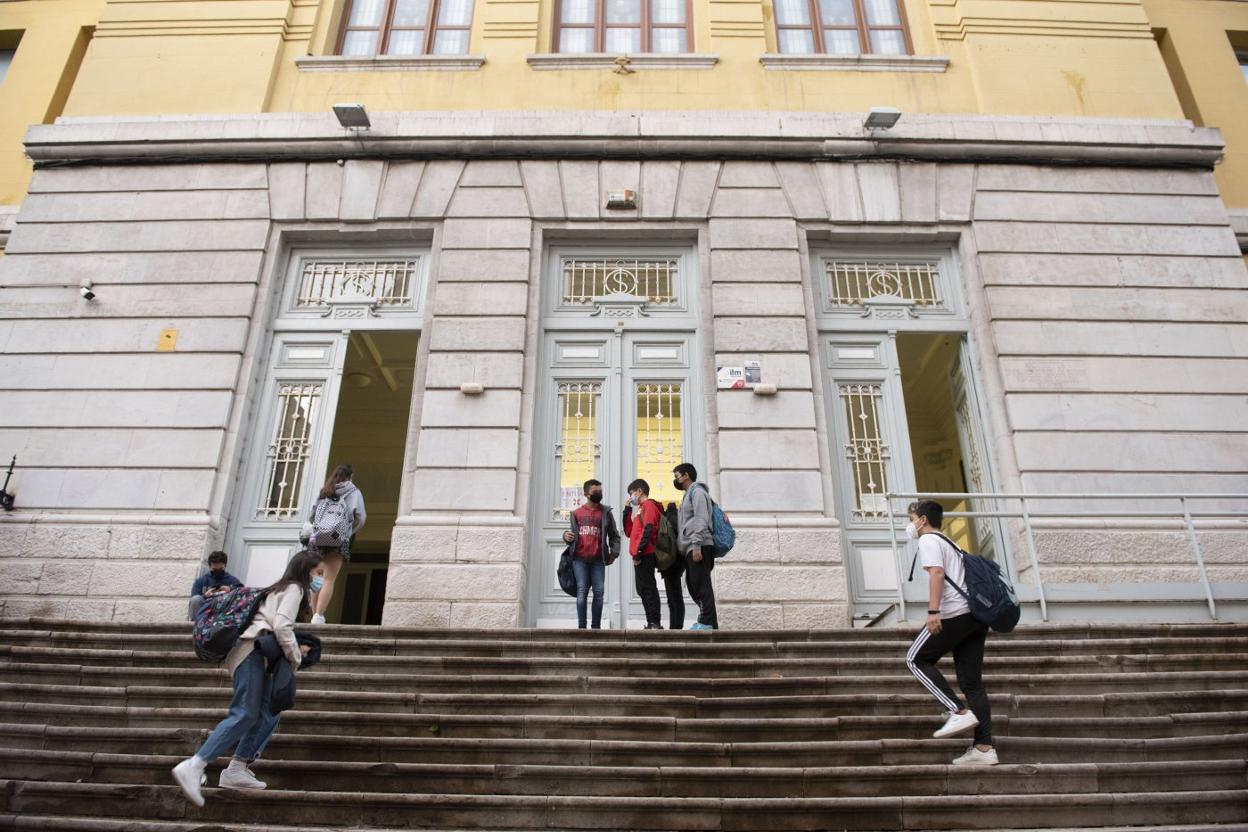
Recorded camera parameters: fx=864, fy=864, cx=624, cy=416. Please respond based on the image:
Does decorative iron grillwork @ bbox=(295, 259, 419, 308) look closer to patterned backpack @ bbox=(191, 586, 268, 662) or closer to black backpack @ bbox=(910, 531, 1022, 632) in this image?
patterned backpack @ bbox=(191, 586, 268, 662)

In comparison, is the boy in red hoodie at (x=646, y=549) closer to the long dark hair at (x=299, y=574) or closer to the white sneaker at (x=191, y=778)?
the long dark hair at (x=299, y=574)

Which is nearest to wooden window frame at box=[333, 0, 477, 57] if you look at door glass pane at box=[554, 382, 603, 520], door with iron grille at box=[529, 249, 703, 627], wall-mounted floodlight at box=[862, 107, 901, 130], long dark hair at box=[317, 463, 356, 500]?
door with iron grille at box=[529, 249, 703, 627]

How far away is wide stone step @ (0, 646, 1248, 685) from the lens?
6.11 meters

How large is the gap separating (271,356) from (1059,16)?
11310 mm

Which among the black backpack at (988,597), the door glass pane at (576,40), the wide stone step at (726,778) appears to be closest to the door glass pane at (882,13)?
the door glass pane at (576,40)

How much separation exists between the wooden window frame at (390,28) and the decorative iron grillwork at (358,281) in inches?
131

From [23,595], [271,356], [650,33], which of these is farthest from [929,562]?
[650,33]

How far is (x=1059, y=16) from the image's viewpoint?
38.8ft

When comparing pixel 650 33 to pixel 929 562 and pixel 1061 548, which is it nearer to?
pixel 1061 548

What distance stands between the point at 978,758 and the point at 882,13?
35.7ft

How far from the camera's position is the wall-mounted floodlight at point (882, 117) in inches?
411

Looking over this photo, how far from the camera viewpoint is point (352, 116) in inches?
416

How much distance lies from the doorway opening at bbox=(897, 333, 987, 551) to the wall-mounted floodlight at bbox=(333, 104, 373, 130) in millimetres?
7188

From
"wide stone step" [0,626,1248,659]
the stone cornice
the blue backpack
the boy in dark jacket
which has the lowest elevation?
"wide stone step" [0,626,1248,659]
